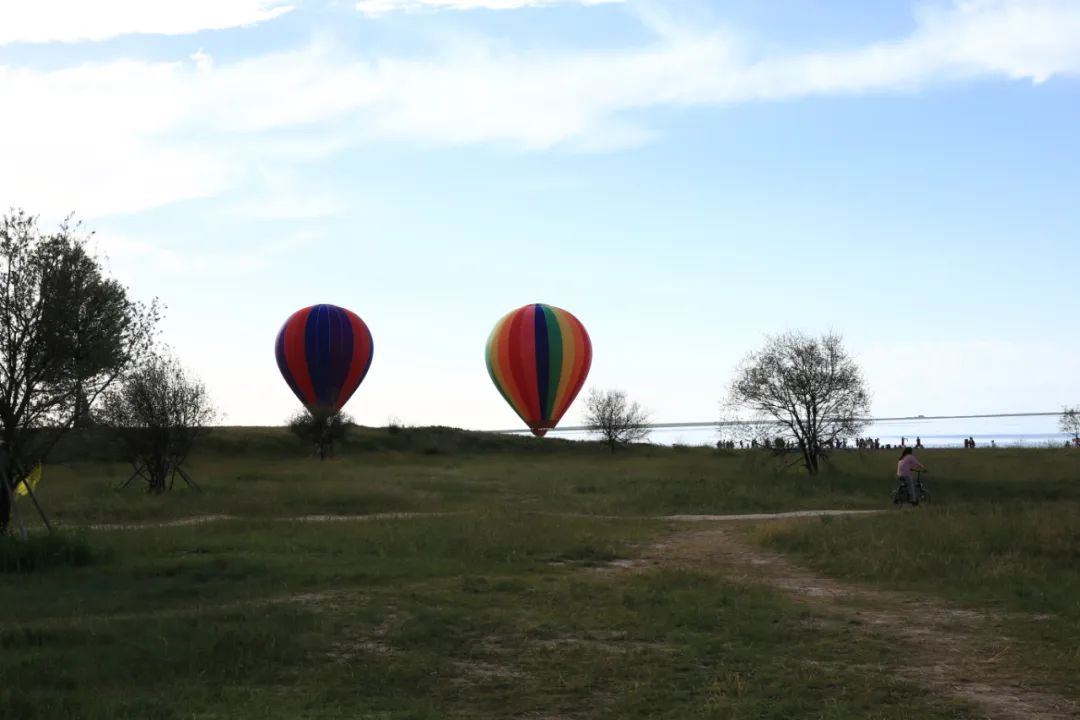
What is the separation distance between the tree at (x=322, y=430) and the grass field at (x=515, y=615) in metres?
43.5

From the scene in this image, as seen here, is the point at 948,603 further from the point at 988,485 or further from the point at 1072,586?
the point at 988,485

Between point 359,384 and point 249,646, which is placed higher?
point 359,384

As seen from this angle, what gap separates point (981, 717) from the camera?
30.0 feet

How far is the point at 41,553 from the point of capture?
1977 centimetres

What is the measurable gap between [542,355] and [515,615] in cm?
3830

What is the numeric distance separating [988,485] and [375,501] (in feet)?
97.7

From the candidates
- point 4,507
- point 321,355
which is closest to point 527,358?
point 321,355

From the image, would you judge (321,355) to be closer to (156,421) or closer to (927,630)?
(156,421)

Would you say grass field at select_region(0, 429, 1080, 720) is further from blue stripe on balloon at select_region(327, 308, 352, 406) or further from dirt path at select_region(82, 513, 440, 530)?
blue stripe on balloon at select_region(327, 308, 352, 406)

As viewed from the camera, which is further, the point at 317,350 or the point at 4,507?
the point at 317,350

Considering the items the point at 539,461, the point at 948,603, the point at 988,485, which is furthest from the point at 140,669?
the point at 539,461

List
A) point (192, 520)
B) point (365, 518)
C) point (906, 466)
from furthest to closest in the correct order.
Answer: point (906, 466) → point (192, 520) → point (365, 518)

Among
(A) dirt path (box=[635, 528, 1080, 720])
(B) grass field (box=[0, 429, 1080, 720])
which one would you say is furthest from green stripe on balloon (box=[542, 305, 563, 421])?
(A) dirt path (box=[635, 528, 1080, 720])

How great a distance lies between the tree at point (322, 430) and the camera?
76.2 meters
